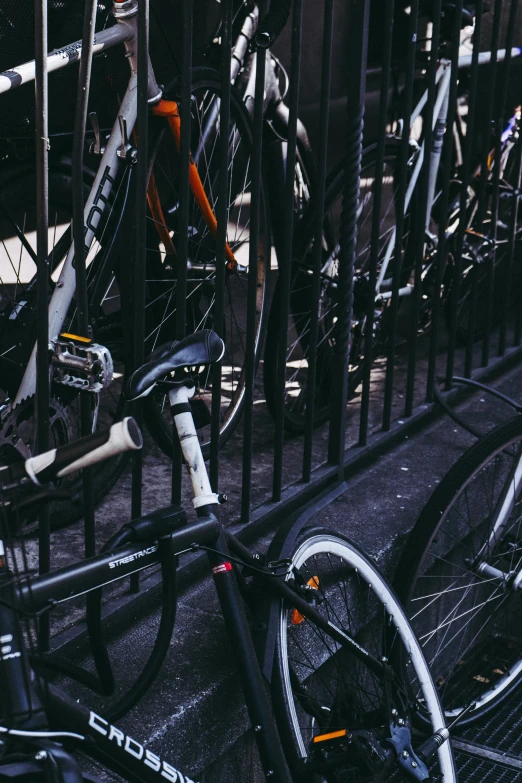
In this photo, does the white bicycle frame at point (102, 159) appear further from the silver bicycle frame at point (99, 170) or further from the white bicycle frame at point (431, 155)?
the white bicycle frame at point (431, 155)

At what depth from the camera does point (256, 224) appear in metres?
2.80

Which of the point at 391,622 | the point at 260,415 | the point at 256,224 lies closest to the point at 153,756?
the point at 391,622

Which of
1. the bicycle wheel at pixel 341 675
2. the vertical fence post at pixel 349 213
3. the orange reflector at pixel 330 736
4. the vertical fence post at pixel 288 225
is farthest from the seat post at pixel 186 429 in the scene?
the vertical fence post at pixel 349 213

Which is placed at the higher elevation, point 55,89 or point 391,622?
point 55,89

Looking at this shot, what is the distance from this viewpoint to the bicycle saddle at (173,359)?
200 centimetres

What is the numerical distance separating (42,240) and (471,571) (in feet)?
6.59

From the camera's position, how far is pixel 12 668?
150 cm

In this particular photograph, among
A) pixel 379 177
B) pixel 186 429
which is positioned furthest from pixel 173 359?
pixel 379 177

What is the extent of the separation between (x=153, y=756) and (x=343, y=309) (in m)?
1.78

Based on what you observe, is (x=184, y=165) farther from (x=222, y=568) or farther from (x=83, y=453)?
(x=83, y=453)

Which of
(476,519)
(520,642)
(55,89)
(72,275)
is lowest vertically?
(520,642)

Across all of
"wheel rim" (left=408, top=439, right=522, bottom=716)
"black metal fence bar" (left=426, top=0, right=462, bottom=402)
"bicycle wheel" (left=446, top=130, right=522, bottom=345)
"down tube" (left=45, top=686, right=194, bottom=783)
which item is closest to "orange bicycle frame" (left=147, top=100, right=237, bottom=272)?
"black metal fence bar" (left=426, top=0, right=462, bottom=402)

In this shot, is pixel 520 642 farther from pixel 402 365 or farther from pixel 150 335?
pixel 150 335

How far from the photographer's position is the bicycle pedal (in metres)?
2.30
